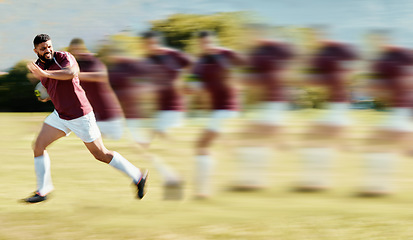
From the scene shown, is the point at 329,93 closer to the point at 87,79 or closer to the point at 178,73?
the point at 178,73

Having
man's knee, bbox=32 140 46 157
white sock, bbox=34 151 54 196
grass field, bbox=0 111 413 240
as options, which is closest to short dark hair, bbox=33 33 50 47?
man's knee, bbox=32 140 46 157

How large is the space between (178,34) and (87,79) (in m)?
10.8

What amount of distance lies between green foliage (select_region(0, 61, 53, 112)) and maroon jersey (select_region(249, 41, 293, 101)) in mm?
14876

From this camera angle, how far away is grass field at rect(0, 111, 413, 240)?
13.8ft

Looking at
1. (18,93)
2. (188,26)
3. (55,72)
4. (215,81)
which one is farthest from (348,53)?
(18,93)

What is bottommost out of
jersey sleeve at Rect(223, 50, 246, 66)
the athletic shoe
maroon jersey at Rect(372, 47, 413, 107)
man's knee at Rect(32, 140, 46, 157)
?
the athletic shoe

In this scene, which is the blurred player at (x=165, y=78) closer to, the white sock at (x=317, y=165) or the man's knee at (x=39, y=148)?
the white sock at (x=317, y=165)

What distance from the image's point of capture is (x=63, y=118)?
193 inches

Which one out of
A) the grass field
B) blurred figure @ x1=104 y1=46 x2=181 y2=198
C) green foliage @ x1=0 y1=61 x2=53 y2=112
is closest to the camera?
the grass field

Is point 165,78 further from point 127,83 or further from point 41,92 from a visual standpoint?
point 41,92

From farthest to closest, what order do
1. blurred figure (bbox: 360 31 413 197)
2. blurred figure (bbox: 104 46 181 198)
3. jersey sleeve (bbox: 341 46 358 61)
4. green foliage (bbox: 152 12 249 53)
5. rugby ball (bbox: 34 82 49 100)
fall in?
green foliage (bbox: 152 12 249 53)
blurred figure (bbox: 104 46 181 198)
jersey sleeve (bbox: 341 46 358 61)
blurred figure (bbox: 360 31 413 197)
rugby ball (bbox: 34 82 49 100)

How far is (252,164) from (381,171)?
1.33 m

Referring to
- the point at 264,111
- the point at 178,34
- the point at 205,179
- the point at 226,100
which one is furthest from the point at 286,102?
the point at 178,34

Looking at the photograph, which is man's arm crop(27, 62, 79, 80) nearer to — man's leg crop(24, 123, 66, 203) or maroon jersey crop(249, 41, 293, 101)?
man's leg crop(24, 123, 66, 203)
